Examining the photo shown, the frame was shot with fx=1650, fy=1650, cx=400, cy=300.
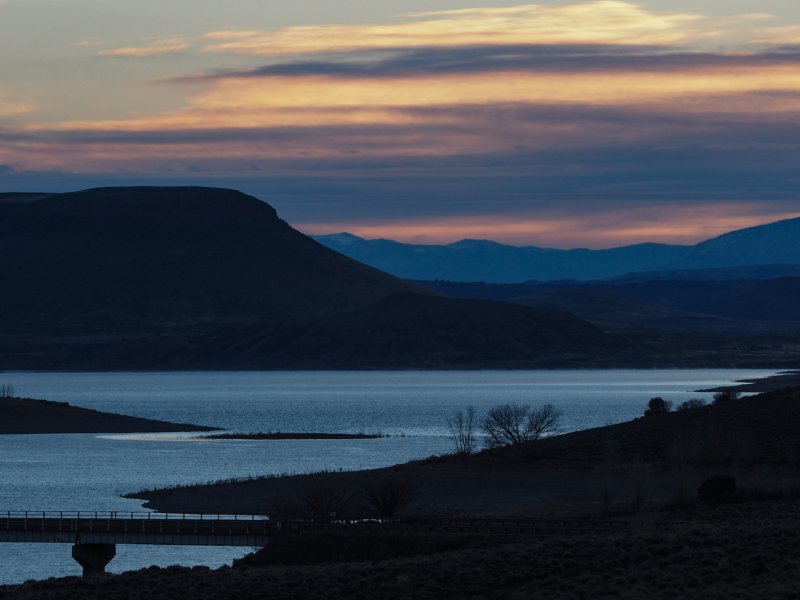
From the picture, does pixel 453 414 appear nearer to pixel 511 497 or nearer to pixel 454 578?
pixel 511 497

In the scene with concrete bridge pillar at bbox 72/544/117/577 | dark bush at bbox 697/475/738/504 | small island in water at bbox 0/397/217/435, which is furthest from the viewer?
small island in water at bbox 0/397/217/435

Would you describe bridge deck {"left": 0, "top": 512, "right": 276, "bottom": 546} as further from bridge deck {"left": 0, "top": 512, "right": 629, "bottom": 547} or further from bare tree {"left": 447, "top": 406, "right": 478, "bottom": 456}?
bare tree {"left": 447, "top": 406, "right": 478, "bottom": 456}

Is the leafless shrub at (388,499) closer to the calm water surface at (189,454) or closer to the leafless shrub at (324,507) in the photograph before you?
the leafless shrub at (324,507)

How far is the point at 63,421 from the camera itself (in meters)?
156

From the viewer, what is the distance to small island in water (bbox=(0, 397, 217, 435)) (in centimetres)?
15225

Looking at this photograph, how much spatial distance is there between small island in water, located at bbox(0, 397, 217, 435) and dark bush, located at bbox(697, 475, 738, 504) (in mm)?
86828

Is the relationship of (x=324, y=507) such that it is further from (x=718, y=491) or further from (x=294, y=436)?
(x=294, y=436)

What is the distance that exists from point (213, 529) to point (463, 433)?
244 feet

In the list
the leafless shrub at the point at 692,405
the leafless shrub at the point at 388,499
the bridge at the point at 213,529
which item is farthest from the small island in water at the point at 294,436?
the bridge at the point at 213,529

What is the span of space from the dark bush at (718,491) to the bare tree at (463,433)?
30608 mm

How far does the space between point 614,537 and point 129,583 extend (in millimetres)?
15378

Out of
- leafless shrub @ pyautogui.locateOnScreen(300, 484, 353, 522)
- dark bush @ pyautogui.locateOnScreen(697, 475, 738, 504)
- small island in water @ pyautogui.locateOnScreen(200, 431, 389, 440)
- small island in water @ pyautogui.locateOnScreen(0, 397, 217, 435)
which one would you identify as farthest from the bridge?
small island in water @ pyautogui.locateOnScreen(0, 397, 217, 435)

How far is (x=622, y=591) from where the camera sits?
45375mm

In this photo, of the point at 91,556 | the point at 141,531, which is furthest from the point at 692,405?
the point at 91,556
